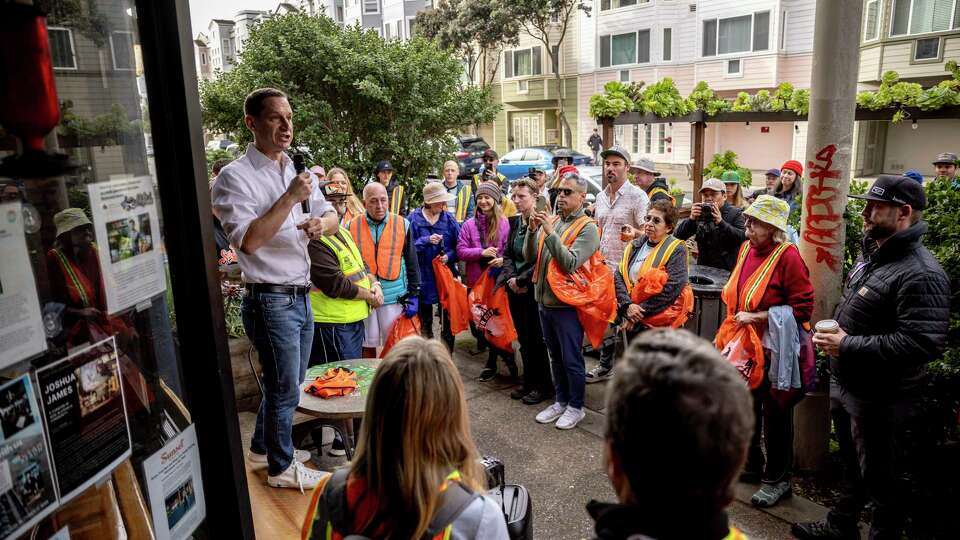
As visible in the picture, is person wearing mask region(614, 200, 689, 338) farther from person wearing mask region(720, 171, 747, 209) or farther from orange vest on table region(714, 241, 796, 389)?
person wearing mask region(720, 171, 747, 209)

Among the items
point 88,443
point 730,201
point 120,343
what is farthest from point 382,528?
point 730,201

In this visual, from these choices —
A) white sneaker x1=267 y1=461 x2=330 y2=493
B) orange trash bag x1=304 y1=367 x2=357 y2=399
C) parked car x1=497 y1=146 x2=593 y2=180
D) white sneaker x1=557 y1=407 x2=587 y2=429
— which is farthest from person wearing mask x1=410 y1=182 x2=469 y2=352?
parked car x1=497 y1=146 x2=593 y2=180

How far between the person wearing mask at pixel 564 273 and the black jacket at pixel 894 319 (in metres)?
2.13

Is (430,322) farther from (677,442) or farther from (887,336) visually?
(677,442)

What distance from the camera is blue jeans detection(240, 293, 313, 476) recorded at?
3.52 m

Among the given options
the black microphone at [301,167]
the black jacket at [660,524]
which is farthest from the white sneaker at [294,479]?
the black jacket at [660,524]

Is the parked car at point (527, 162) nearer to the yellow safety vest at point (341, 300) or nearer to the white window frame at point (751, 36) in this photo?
the white window frame at point (751, 36)

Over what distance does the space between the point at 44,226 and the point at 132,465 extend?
0.87 metres

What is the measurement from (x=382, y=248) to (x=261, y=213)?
227 centimetres

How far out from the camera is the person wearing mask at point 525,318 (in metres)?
6.14

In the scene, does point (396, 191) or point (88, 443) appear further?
point (396, 191)

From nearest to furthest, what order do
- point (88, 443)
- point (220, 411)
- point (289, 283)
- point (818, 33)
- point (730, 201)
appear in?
point (88, 443) → point (220, 411) → point (289, 283) → point (818, 33) → point (730, 201)

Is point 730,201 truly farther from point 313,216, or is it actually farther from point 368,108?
point 368,108

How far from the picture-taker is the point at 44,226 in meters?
1.89
